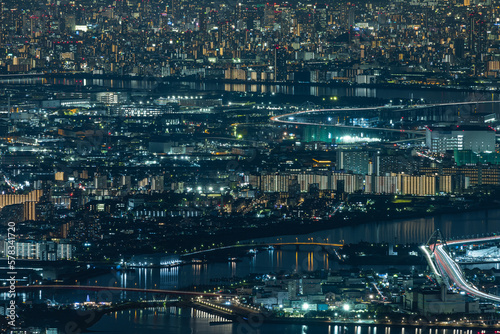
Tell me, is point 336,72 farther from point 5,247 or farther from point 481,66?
point 5,247

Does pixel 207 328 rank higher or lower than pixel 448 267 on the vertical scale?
lower

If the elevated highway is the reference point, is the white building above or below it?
above

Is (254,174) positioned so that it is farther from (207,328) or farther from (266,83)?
(266,83)

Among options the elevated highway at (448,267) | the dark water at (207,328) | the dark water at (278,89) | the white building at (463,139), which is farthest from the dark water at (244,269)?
the dark water at (278,89)

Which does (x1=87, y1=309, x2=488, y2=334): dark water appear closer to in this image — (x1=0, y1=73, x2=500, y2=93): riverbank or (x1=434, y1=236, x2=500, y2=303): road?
(x1=434, y1=236, x2=500, y2=303): road

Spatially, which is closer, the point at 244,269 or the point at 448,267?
the point at 448,267

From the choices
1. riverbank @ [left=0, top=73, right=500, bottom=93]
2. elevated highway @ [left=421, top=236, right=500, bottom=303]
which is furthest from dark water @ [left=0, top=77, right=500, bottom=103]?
elevated highway @ [left=421, top=236, right=500, bottom=303]

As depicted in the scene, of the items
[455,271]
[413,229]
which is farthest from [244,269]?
[413,229]
